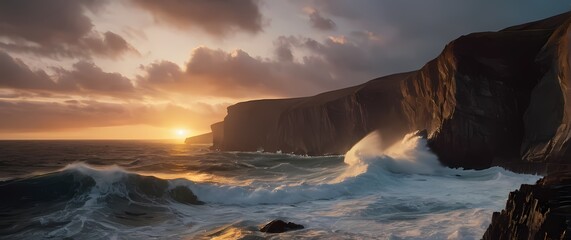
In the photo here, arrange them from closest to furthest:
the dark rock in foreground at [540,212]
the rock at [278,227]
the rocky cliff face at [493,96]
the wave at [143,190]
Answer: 1. the dark rock in foreground at [540,212]
2. the rock at [278,227]
3. the wave at [143,190]
4. the rocky cliff face at [493,96]

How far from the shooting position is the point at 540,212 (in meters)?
6.06

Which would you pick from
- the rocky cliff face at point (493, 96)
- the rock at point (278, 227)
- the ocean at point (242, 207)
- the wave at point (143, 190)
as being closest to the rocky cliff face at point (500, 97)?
the rocky cliff face at point (493, 96)

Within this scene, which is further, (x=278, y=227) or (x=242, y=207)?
(x=242, y=207)

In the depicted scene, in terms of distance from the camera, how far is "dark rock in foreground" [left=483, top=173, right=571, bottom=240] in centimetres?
579

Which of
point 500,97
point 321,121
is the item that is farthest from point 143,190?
point 321,121

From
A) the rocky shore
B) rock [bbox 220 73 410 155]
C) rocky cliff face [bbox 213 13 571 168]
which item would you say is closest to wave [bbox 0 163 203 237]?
the rocky shore

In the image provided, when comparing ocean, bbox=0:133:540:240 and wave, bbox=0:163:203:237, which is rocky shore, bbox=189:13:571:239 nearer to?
ocean, bbox=0:133:540:240

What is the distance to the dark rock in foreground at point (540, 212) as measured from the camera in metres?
5.79

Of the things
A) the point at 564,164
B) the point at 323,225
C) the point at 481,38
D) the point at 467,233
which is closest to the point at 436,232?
the point at 467,233

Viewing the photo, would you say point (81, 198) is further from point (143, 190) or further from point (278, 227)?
point (278, 227)

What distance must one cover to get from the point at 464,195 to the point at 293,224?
9.70 metres

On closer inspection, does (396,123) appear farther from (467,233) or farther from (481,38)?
(467,233)

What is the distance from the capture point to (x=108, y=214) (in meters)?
15.7

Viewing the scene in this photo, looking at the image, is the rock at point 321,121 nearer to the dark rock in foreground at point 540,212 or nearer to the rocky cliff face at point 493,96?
the rocky cliff face at point 493,96
